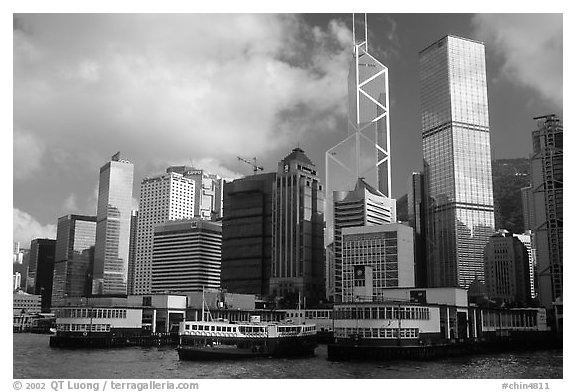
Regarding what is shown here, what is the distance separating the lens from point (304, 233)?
84.4 metres

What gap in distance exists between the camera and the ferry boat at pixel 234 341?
3059 centimetres

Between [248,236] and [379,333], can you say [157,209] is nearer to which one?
[248,236]

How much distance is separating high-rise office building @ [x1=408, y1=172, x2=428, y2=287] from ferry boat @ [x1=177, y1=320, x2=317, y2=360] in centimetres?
6401

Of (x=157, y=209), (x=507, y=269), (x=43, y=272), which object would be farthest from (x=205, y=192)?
(x=507, y=269)

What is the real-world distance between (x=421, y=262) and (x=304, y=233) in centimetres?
2407

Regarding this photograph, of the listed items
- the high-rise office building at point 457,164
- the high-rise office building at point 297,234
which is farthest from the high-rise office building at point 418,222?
the high-rise office building at point 297,234

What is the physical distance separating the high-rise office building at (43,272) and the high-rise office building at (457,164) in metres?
60.5

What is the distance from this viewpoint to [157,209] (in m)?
117

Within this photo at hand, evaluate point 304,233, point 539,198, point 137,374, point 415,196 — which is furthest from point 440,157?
point 137,374

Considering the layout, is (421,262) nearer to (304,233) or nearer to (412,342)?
(304,233)

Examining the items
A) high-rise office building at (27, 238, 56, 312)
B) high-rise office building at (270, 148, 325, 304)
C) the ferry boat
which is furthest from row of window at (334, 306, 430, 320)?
high-rise office building at (27, 238, 56, 312)

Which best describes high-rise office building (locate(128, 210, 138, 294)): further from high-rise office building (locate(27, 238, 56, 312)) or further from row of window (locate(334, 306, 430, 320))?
row of window (locate(334, 306, 430, 320))

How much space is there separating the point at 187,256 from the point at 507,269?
1869 inches

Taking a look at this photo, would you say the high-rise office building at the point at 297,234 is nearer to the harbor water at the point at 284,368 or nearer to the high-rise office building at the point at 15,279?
the high-rise office building at the point at 15,279
